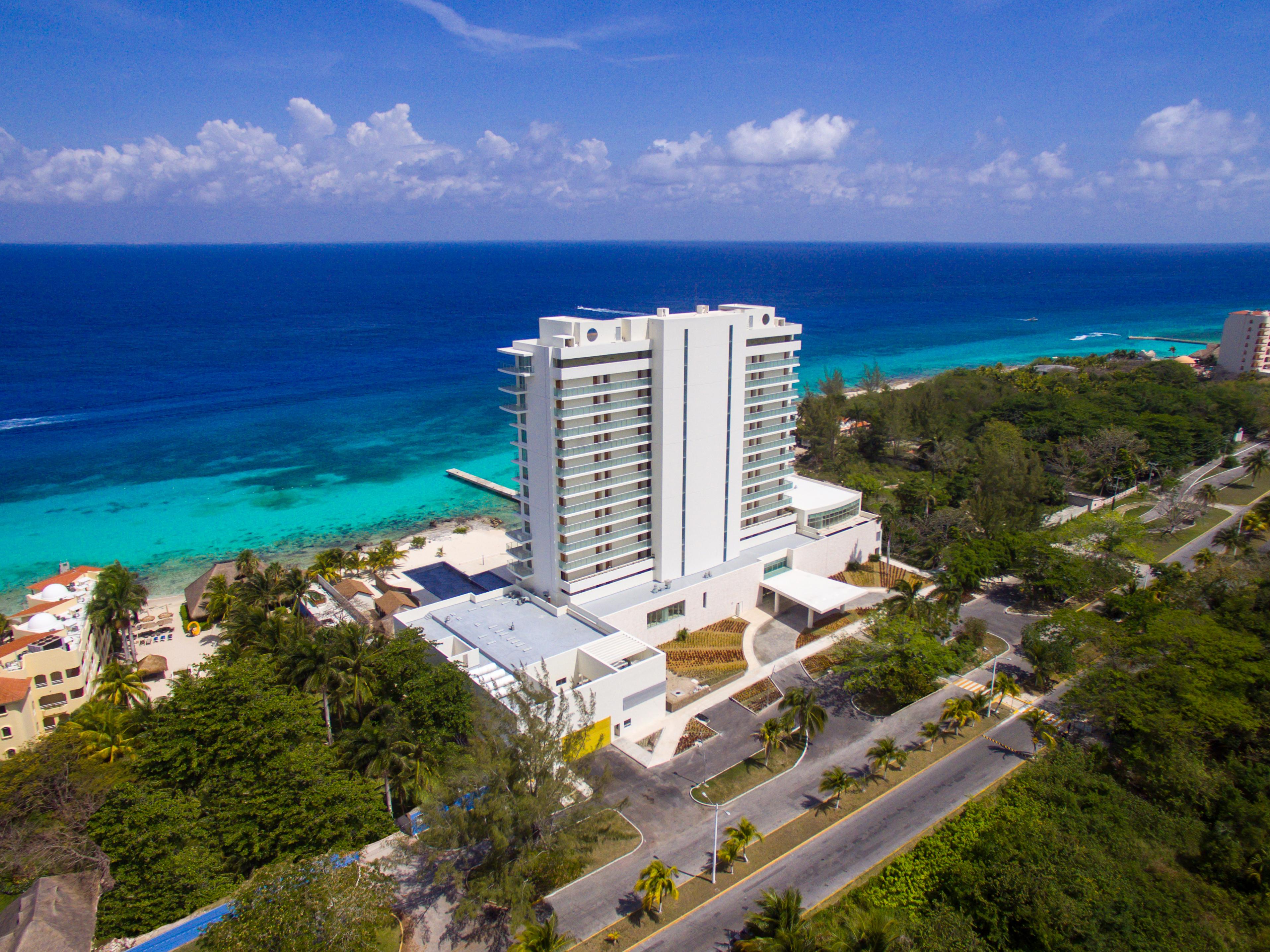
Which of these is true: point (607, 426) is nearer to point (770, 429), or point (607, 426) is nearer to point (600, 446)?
point (600, 446)

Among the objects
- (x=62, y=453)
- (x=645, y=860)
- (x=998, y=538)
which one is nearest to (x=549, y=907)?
(x=645, y=860)

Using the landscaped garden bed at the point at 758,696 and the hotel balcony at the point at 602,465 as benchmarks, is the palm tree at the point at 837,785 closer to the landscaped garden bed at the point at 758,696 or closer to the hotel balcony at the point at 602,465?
the landscaped garden bed at the point at 758,696

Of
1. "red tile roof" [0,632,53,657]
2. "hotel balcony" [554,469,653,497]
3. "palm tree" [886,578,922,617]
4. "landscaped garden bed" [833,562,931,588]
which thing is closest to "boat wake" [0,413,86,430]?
"red tile roof" [0,632,53,657]

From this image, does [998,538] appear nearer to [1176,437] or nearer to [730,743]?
[730,743]

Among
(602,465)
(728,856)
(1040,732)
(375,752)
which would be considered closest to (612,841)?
(728,856)

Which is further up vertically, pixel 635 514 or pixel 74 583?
pixel 635 514

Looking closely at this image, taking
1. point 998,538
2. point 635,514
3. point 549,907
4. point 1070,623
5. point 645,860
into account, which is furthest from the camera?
point 998,538

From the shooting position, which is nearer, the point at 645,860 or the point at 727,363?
the point at 645,860

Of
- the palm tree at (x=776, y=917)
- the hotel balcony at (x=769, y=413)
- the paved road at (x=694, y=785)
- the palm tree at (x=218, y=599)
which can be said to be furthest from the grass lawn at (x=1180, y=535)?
the palm tree at (x=218, y=599)
